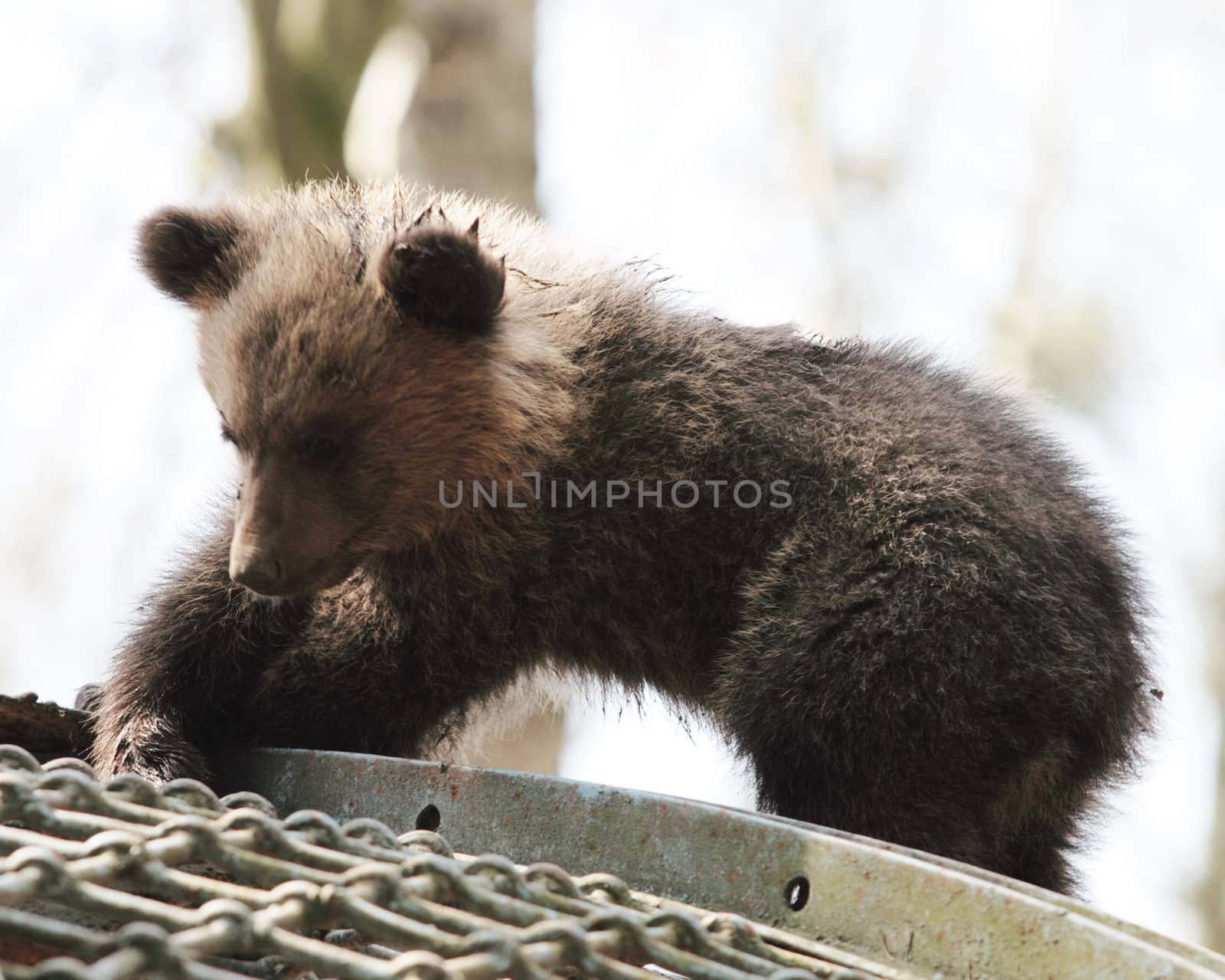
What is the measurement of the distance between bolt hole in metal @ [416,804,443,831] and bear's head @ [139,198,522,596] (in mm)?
1101

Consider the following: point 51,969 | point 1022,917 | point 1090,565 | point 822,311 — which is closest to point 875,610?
point 1090,565

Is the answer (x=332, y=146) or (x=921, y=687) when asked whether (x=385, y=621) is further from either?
(x=332, y=146)

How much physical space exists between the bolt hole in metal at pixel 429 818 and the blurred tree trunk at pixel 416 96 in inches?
205

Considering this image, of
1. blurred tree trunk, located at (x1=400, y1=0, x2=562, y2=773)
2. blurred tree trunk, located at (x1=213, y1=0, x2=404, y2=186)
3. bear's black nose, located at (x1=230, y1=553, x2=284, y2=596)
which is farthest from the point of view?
blurred tree trunk, located at (x1=213, y1=0, x2=404, y2=186)

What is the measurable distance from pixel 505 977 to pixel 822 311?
548 inches

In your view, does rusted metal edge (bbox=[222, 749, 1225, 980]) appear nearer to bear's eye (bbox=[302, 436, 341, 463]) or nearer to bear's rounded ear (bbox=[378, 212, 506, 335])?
bear's eye (bbox=[302, 436, 341, 463])

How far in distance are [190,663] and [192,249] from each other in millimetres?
1539

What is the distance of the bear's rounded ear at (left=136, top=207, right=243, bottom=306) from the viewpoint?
15.8 ft

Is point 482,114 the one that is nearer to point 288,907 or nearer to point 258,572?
point 258,572

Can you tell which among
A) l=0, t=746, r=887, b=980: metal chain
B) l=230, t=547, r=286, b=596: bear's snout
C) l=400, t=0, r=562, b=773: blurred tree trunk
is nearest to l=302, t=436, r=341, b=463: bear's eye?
l=230, t=547, r=286, b=596: bear's snout

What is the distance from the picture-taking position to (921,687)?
398 cm

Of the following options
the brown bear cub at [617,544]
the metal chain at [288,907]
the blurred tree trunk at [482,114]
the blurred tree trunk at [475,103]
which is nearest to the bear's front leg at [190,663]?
the brown bear cub at [617,544]

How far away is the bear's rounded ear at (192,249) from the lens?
4.80 meters

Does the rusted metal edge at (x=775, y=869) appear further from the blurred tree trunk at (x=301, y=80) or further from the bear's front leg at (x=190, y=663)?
the blurred tree trunk at (x=301, y=80)
